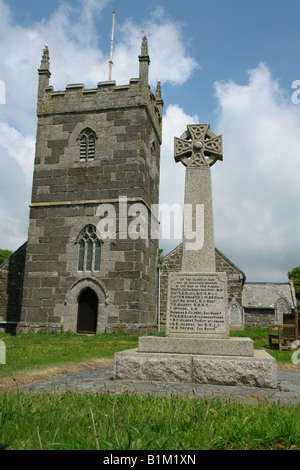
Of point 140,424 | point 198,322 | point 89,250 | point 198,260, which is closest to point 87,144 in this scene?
point 89,250

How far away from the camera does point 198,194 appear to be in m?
7.12

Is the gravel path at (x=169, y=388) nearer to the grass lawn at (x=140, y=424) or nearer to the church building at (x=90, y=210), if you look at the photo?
the grass lawn at (x=140, y=424)

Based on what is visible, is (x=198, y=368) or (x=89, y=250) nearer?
(x=198, y=368)

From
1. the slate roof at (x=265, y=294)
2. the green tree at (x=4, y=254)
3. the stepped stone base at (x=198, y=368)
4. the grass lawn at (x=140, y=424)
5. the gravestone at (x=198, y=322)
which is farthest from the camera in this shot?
the green tree at (x=4, y=254)

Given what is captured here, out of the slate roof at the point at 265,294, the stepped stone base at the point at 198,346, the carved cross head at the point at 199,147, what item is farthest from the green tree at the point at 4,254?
the stepped stone base at the point at 198,346

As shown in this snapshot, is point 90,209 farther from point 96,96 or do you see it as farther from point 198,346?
point 198,346

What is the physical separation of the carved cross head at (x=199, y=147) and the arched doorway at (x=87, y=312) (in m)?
10.7

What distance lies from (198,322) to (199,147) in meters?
3.34

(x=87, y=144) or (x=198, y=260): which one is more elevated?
(x=87, y=144)

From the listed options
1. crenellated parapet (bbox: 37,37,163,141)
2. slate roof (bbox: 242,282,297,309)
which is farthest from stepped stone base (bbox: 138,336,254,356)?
slate roof (bbox: 242,282,297,309)

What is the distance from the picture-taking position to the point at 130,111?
17.6 m

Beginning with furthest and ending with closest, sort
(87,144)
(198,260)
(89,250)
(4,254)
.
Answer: (4,254) < (87,144) < (89,250) < (198,260)

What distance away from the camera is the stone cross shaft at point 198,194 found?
6758 millimetres
